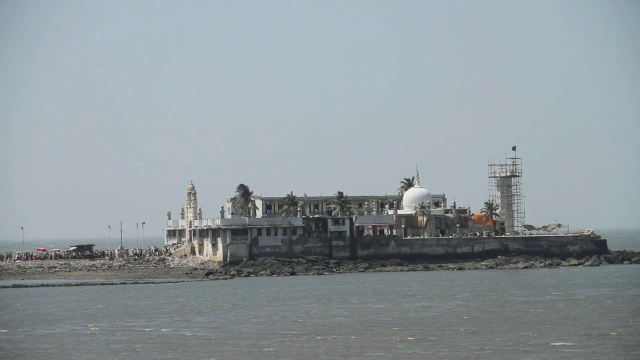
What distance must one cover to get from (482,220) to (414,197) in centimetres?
839

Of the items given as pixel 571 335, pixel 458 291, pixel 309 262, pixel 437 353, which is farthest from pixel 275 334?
pixel 309 262

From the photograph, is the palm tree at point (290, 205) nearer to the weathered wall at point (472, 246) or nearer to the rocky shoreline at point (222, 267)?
the rocky shoreline at point (222, 267)

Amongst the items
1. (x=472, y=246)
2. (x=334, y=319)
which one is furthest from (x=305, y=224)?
(x=334, y=319)

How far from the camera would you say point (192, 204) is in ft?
390

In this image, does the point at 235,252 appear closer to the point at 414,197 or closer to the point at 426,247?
the point at 426,247

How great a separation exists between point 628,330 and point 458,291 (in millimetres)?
26633

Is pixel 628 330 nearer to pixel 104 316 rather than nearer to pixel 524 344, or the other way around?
pixel 524 344

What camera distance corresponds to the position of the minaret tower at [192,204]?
389 feet

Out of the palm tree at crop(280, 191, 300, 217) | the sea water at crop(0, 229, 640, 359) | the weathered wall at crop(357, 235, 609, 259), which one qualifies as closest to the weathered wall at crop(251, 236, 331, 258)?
the weathered wall at crop(357, 235, 609, 259)

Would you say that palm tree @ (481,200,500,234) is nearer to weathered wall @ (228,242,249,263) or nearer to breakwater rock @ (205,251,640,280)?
breakwater rock @ (205,251,640,280)

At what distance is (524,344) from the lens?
5566 centimetres

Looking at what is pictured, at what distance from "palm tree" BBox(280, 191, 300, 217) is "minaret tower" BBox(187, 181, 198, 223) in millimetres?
9395

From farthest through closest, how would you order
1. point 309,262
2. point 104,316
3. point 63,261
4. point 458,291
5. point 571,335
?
point 63,261
point 309,262
point 458,291
point 104,316
point 571,335

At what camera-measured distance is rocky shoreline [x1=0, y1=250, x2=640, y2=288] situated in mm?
105000
